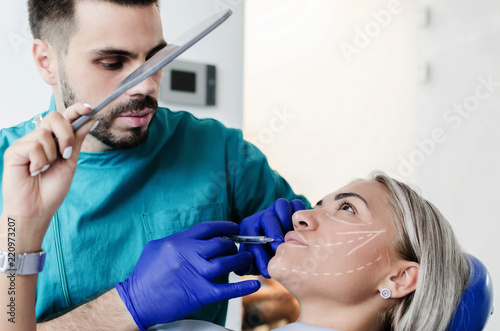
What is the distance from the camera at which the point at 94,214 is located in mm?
1203

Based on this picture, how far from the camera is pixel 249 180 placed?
4.50 ft

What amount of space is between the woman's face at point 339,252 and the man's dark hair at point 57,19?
0.65 metres

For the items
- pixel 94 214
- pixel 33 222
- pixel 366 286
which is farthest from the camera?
pixel 94 214

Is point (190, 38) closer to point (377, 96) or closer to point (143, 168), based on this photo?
point (143, 168)

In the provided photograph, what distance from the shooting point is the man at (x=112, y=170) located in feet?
3.71

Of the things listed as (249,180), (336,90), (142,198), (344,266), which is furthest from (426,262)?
(336,90)

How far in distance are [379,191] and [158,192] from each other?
552 mm

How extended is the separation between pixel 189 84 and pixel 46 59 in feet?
1.98

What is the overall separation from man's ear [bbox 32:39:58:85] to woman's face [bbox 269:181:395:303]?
0.68m

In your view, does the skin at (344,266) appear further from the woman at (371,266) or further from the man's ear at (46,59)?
the man's ear at (46,59)


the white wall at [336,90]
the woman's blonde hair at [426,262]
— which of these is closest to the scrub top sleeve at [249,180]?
the woman's blonde hair at [426,262]

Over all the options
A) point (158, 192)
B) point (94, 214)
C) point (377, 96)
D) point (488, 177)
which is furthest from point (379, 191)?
point (377, 96)

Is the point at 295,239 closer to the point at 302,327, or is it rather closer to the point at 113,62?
the point at 302,327

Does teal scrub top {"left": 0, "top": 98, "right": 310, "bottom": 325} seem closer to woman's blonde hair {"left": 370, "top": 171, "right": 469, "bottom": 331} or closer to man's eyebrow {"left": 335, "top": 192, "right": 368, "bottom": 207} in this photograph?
man's eyebrow {"left": 335, "top": 192, "right": 368, "bottom": 207}
